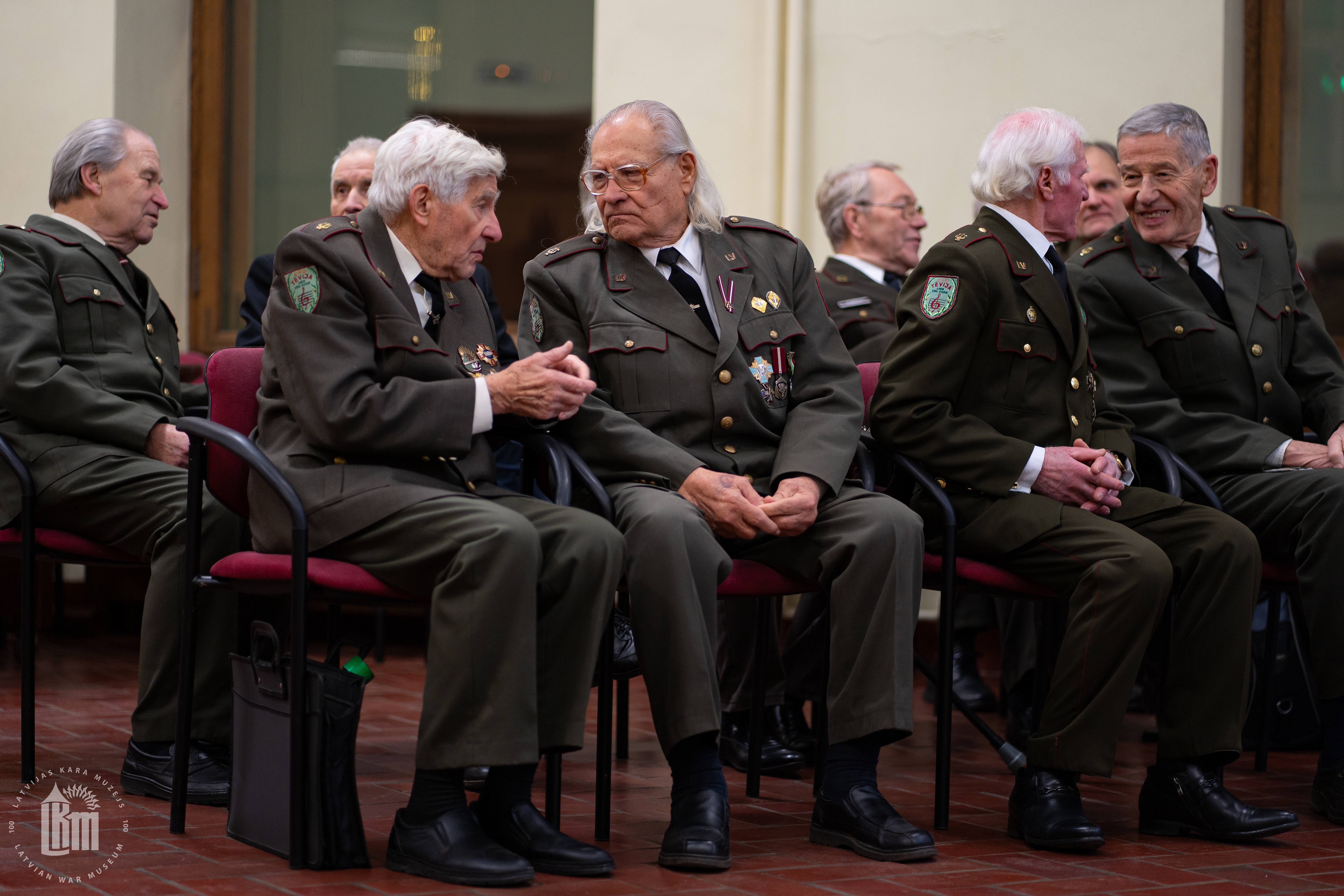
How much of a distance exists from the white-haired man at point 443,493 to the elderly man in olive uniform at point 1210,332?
147 cm

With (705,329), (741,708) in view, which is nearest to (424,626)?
(741,708)

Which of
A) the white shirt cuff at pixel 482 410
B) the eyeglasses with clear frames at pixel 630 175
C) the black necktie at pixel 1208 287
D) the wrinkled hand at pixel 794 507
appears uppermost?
the eyeglasses with clear frames at pixel 630 175

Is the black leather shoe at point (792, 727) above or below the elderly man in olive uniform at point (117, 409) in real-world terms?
below

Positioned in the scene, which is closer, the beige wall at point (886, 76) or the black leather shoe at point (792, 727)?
the black leather shoe at point (792, 727)

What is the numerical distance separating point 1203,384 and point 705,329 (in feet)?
4.22

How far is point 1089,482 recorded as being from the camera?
304cm

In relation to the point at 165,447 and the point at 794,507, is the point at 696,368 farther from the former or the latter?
the point at 165,447

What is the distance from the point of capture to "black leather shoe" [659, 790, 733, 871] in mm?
2514

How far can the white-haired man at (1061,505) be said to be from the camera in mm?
2826

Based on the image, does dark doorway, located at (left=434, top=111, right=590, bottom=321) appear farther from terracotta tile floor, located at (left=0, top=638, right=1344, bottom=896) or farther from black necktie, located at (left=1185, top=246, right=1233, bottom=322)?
black necktie, located at (left=1185, top=246, right=1233, bottom=322)

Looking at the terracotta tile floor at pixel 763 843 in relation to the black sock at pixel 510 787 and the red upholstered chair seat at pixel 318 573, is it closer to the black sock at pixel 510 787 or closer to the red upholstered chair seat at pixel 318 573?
the black sock at pixel 510 787

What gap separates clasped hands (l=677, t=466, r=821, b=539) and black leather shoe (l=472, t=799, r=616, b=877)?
0.62m

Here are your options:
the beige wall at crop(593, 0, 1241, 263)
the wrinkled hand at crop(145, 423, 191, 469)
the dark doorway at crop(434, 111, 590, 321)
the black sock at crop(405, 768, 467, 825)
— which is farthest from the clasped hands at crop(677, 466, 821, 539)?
the dark doorway at crop(434, 111, 590, 321)

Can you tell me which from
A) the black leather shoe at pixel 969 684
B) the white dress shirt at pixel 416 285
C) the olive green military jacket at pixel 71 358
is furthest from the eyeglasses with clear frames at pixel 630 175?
the black leather shoe at pixel 969 684
